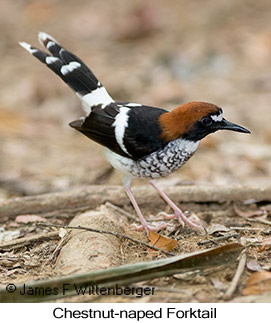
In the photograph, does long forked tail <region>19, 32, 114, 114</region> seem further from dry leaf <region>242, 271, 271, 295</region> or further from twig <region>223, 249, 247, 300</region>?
dry leaf <region>242, 271, 271, 295</region>

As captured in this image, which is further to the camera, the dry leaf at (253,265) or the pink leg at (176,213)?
the pink leg at (176,213)

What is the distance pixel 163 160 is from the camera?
411 cm

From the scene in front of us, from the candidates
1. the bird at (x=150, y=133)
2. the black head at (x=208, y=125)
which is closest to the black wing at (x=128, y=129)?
the bird at (x=150, y=133)

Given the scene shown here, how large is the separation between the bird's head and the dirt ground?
0.80 metres

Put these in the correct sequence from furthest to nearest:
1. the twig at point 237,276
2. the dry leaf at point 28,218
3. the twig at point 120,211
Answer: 1. the twig at point 120,211
2. the dry leaf at point 28,218
3. the twig at point 237,276

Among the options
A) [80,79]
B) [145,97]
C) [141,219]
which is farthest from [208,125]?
[145,97]

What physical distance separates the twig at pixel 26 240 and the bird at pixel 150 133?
0.72 meters

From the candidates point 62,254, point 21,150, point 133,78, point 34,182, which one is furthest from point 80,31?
point 62,254

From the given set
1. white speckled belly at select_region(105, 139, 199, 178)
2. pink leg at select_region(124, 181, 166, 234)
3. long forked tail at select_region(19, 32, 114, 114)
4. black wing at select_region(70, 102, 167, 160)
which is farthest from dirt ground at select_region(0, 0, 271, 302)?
long forked tail at select_region(19, 32, 114, 114)

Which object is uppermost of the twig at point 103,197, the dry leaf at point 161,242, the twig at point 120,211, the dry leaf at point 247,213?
the twig at point 103,197

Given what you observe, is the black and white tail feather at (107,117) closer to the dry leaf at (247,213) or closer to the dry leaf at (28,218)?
the dry leaf at (28,218)

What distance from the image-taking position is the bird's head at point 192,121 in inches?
157

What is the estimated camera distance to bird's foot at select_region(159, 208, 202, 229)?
4.20 metres

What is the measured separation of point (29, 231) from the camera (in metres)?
4.27
